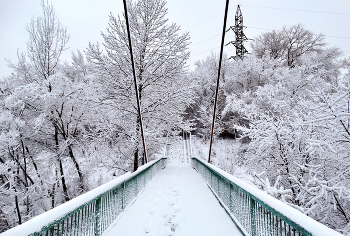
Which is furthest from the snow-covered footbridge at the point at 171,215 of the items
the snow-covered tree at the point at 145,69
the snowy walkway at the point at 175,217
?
the snow-covered tree at the point at 145,69

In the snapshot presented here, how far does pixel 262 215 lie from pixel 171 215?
7.71ft

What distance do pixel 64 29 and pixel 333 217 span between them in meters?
17.2

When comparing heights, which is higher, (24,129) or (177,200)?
(24,129)

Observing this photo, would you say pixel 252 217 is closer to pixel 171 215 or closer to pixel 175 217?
pixel 175 217

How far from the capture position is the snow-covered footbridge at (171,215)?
211 centimetres

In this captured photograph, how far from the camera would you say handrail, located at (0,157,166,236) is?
74.9 inches

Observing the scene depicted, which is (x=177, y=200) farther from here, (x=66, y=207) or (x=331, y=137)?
(x=331, y=137)

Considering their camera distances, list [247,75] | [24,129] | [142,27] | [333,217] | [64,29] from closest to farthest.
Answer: [333,217] → [24,129] → [142,27] → [64,29] → [247,75]

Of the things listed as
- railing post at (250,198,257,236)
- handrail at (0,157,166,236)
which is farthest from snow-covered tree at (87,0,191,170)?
railing post at (250,198,257,236)

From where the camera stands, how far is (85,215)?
293 cm

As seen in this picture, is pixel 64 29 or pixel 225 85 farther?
pixel 225 85

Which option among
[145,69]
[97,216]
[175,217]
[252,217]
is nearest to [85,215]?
[97,216]

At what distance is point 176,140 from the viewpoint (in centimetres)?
1397

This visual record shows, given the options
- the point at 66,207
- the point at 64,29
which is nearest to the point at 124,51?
the point at 64,29
